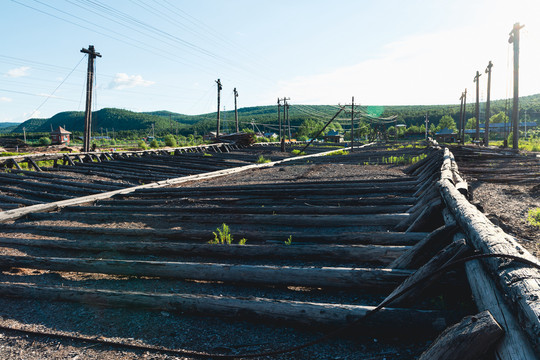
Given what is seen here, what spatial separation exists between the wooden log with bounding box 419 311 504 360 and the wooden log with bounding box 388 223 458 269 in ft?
4.40

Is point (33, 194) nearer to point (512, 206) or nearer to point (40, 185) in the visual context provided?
point (40, 185)

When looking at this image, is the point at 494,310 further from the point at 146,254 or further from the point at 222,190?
the point at 222,190

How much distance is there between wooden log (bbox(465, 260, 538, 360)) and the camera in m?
1.53

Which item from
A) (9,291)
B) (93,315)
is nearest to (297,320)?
(93,315)

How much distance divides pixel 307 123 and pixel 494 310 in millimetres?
132877

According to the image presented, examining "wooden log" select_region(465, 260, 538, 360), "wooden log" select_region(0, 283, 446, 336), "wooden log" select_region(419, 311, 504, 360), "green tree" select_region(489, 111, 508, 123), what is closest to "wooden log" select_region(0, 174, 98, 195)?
"wooden log" select_region(0, 283, 446, 336)

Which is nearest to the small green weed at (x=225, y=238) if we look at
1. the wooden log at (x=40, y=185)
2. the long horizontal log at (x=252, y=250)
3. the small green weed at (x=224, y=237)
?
the small green weed at (x=224, y=237)

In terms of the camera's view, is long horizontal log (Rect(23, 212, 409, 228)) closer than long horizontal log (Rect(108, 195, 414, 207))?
Yes

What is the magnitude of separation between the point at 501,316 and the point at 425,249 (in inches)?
53.0

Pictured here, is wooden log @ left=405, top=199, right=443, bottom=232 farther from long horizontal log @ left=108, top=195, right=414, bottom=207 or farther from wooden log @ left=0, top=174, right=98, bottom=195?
wooden log @ left=0, top=174, right=98, bottom=195

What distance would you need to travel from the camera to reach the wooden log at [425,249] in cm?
312

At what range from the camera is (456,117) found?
16088 cm

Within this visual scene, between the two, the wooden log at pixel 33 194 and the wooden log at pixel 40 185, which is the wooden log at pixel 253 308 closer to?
the wooden log at pixel 33 194

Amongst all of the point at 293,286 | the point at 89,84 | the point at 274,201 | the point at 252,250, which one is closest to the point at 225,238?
the point at 252,250
